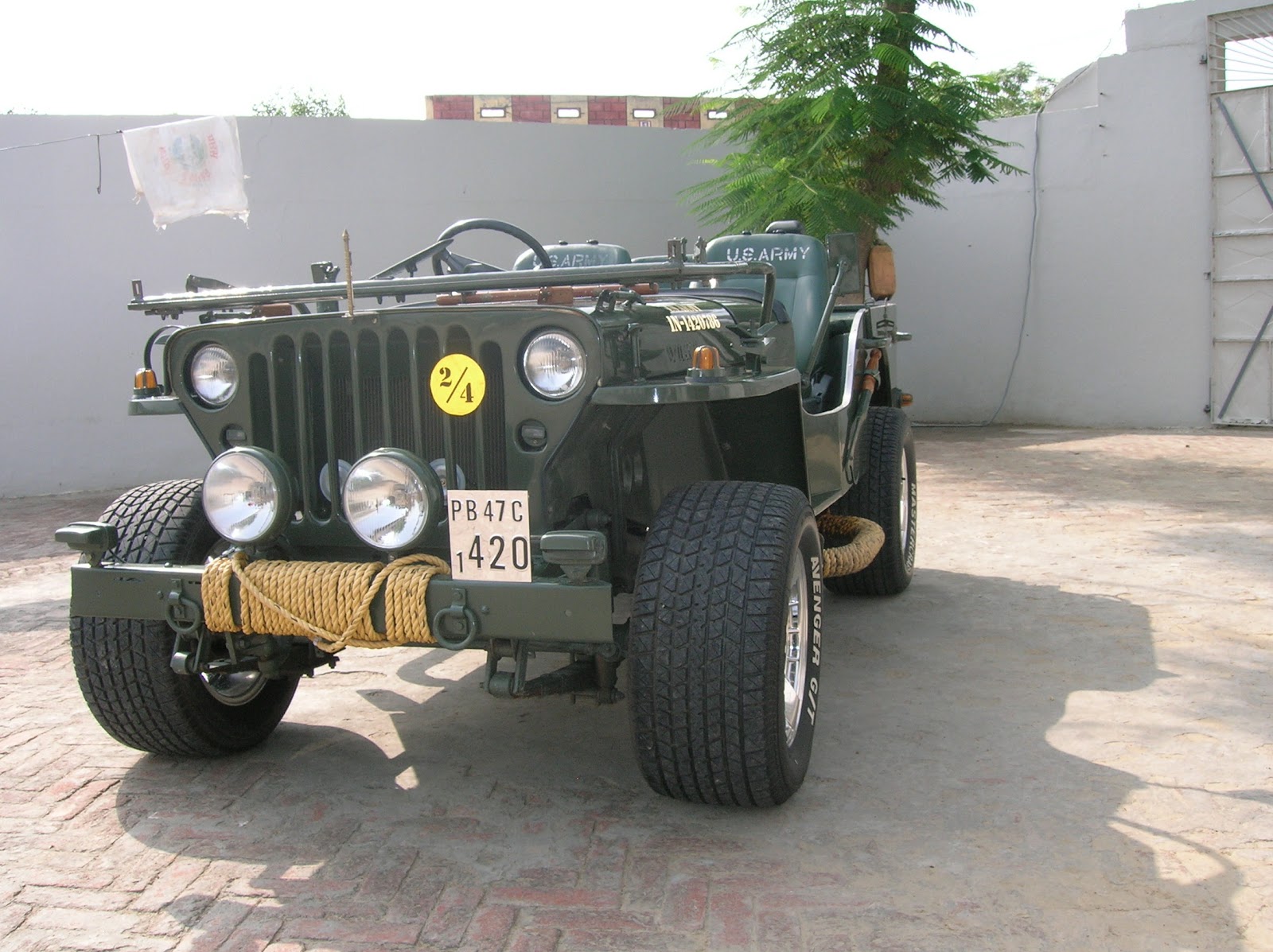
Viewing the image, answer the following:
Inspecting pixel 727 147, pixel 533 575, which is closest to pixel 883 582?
pixel 533 575

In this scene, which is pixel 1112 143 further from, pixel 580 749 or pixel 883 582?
pixel 580 749

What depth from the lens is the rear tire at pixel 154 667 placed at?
3.31m

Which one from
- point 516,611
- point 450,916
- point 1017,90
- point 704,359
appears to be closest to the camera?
point 450,916

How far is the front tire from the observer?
2818mm

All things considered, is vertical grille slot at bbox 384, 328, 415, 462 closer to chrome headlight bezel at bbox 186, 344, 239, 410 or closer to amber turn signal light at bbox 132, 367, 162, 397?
chrome headlight bezel at bbox 186, 344, 239, 410

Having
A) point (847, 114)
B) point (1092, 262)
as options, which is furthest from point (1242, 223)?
point (847, 114)

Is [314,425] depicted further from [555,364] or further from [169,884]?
[169,884]

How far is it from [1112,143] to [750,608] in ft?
35.1

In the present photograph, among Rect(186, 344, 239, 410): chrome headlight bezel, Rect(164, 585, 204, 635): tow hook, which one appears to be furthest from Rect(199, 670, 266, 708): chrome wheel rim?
Rect(186, 344, 239, 410): chrome headlight bezel

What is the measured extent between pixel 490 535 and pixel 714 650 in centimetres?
61

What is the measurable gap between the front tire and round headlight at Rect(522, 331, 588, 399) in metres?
0.42

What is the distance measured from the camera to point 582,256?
5406 millimetres

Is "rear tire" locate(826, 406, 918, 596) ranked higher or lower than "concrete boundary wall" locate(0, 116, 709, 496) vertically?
lower

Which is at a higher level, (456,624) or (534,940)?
(456,624)
